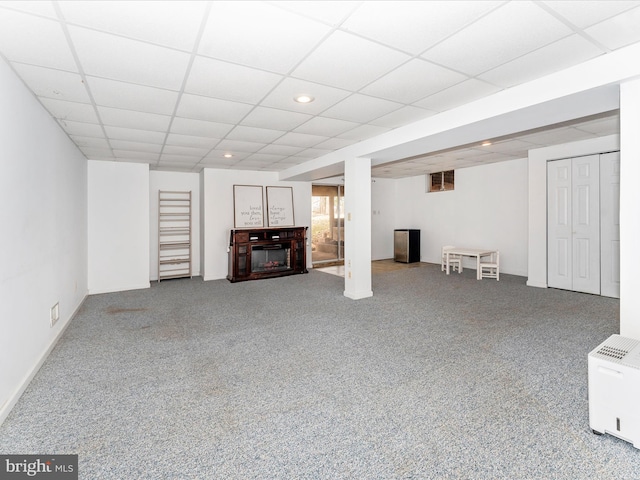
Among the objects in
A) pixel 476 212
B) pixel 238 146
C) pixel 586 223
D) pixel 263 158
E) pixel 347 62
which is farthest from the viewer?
pixel 476 212

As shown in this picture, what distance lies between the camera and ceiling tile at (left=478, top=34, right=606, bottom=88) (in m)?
2.32

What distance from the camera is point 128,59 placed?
2424mm

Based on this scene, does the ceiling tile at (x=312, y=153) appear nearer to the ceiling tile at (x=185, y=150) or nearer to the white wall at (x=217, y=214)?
the ceiling tile at (x=185, y=150)

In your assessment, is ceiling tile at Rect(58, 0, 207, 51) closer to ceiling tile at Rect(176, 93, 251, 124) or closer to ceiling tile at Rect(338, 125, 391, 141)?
ceiling tile at Rect(176, 93, 251, 124)

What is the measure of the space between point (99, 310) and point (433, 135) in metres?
5.04

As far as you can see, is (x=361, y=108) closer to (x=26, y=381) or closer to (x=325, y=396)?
(x=325, y=396)

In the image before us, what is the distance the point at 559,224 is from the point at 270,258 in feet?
18.0

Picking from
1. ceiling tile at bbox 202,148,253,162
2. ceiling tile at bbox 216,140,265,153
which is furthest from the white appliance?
ceiling tile at bbox 202,148,253,162

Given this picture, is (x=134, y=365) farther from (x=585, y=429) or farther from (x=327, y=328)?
(x=585, y=429)

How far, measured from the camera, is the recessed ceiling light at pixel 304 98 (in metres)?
3.18

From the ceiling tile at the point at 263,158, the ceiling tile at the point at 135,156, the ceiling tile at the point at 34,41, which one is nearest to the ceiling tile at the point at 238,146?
the ceiling tile at the point at 263,158

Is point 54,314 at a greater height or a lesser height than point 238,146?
lesser

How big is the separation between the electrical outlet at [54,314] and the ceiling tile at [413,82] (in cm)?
382

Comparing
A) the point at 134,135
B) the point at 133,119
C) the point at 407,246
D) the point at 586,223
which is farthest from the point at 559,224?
the point at 134,135
